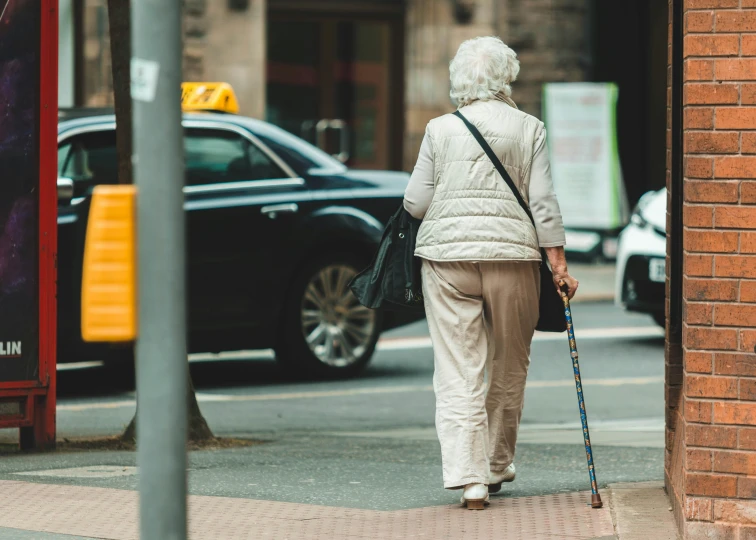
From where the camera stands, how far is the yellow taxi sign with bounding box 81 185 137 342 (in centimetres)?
327

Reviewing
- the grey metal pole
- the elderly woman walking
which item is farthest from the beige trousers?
the grey metal pole

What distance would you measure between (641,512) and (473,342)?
0.87 m

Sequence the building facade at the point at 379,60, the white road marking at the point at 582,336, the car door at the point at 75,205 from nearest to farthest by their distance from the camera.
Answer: the car door at the point at 75,205, the white road marking at the point at 582,336, the building facade at the point at 379,60

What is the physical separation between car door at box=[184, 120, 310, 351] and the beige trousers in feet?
13.0

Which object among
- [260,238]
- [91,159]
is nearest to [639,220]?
[260,238]

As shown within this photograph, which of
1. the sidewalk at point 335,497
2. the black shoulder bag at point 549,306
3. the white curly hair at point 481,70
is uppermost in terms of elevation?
the white curly hair at point 481,70

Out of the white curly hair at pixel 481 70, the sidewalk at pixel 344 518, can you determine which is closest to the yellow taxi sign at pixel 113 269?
the sidewalk at pixel 344 518

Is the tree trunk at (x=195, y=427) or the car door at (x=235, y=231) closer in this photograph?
the tree trunk at (x=195, y=427)

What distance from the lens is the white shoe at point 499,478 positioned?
6.02 metres

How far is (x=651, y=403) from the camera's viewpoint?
31.3 ft

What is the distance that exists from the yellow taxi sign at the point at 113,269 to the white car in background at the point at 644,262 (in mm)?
8451

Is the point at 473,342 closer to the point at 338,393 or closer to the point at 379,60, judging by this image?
the point at 338,393

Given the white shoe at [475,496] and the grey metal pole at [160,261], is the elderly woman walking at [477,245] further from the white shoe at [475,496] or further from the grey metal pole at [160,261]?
the grey metal pole at [160,261]

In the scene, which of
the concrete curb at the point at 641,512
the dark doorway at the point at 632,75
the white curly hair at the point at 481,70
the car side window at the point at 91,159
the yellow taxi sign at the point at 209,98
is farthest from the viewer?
the dark doorway at the point at 632,75
